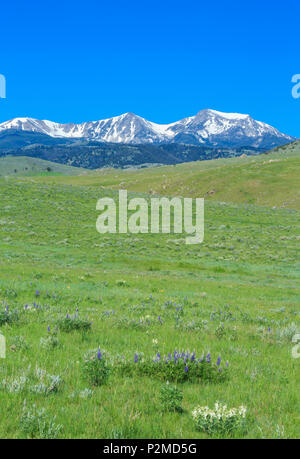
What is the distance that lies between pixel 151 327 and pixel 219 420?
510 cm

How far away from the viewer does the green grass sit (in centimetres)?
428

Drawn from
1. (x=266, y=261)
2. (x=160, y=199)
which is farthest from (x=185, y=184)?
(x=266, y=261)

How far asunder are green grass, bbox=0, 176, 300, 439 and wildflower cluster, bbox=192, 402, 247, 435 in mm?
112

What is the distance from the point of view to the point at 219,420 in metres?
4.11

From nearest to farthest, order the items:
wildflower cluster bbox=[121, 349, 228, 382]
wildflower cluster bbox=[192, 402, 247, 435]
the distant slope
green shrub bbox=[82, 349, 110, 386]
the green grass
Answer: wildflower cluster bbox=[192, 402, 247, 435], the green grass, green shrub bbox=[82, 349, 110, 386], wildflower cluster bbox=[121, 349, 228, 382], the distant slope

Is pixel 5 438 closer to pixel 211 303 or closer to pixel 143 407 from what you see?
pixel 143 407

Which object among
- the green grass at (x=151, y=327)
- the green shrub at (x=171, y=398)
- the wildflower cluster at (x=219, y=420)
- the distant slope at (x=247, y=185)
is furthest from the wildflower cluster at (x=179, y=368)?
the distant slope at (x=247, y=185)

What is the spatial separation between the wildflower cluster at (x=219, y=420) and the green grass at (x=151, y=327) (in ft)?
0.37

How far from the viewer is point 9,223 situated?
42.8 m

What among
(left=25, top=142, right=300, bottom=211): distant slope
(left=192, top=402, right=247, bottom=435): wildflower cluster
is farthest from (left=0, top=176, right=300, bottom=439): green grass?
(left=25, top=142, right=300, bottom=211): distant slope

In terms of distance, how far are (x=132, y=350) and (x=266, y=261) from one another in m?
27.7

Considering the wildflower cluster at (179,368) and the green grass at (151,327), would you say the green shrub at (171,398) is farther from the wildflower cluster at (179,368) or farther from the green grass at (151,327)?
the wildflower cluster at (179,368)

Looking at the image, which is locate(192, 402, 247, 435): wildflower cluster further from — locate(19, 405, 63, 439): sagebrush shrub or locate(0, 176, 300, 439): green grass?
locate(19, 405, 63, 439): sagebrush shrub

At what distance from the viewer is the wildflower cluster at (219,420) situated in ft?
13.3
